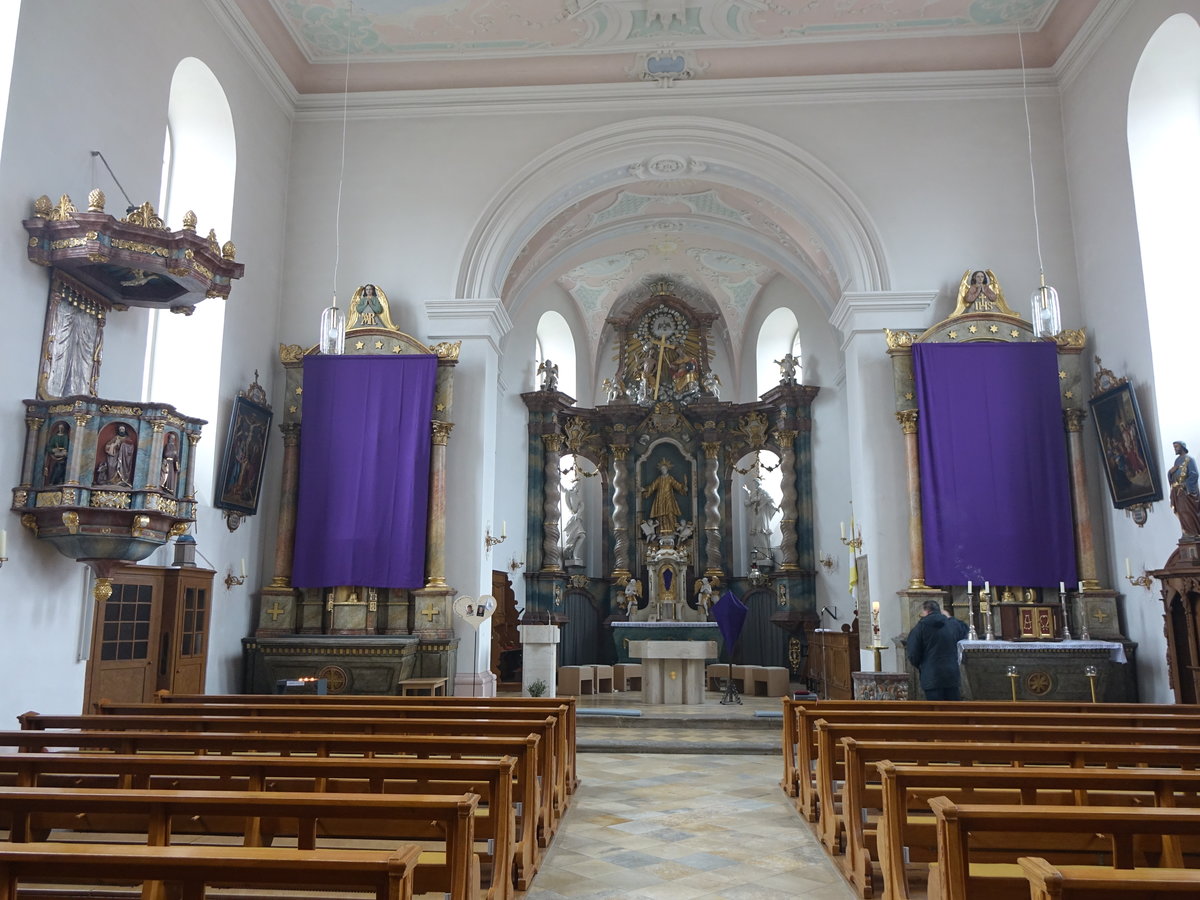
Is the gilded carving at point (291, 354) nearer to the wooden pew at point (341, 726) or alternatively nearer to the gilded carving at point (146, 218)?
the gilded carving at point (146, 218)

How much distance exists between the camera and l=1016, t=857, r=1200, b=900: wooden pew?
212 cm

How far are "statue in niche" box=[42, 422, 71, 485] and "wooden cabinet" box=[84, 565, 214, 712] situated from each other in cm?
126

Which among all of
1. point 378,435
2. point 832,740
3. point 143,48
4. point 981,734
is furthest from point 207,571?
point 981,734

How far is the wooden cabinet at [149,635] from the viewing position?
7.52 metres

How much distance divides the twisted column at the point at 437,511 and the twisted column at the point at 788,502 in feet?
24.3

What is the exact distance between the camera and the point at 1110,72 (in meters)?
9.95

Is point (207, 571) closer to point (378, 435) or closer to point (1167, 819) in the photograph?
point (378, 435)

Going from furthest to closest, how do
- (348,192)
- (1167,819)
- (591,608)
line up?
1. (591,608)
2. (348,192)
3. (1167,819)

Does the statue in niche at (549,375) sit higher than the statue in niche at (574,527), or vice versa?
the statue in niche at (549,375)

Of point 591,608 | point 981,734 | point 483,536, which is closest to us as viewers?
point 981,734

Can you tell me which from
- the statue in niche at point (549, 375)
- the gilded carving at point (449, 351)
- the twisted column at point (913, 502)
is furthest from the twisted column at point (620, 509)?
the twisted column at point (913, 502)

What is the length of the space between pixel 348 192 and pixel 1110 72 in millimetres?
8922

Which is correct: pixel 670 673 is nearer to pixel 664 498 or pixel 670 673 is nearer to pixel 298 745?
pixel 664 498

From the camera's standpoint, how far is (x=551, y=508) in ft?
54.6
